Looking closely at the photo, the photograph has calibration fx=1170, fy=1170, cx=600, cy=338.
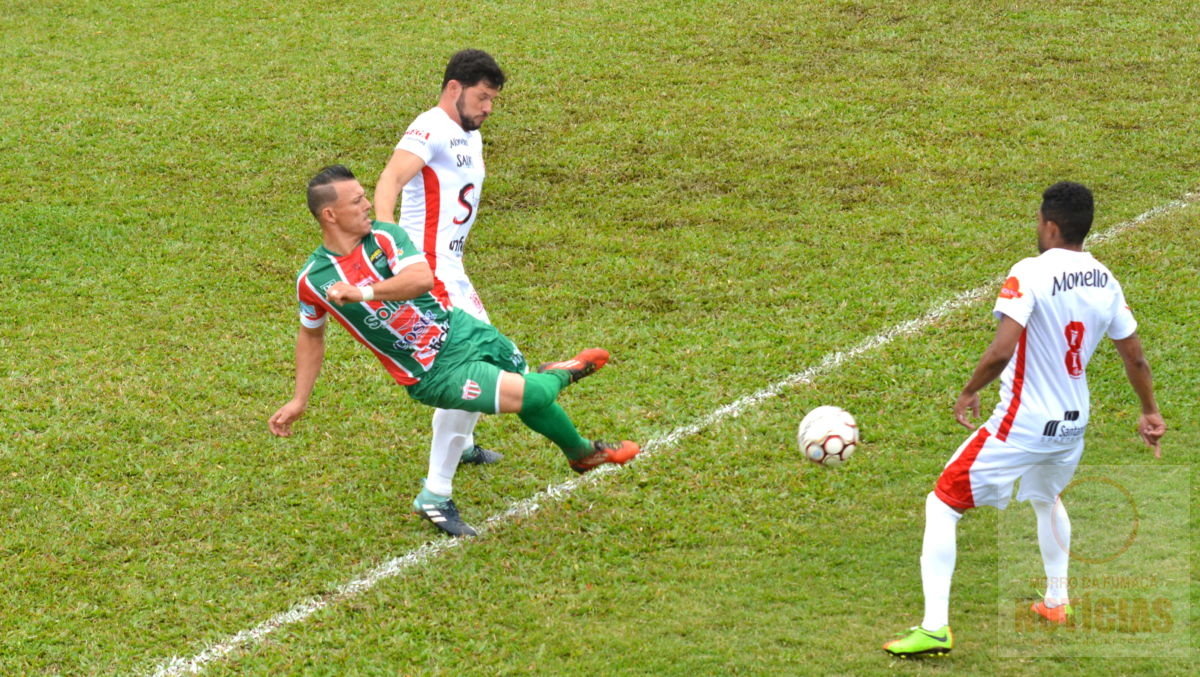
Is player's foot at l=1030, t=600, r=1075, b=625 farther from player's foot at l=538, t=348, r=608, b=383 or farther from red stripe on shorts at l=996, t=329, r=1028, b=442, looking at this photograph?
→ player's foot at l=538, t=348, r=608, b=383

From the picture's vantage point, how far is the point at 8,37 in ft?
55.8

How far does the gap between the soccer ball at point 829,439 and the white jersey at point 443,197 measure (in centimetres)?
199

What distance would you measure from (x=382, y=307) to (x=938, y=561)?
9.62 feet

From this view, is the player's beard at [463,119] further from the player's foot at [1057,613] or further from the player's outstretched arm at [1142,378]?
the player's foot at [1057,613]

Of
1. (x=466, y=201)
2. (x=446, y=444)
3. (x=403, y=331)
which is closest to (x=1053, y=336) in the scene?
(x=403, y=331)

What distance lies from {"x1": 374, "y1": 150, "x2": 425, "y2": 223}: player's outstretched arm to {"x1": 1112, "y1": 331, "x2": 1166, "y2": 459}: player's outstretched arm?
3.63 meters

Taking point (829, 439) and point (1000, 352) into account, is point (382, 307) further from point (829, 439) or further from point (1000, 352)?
point (1000, 352)

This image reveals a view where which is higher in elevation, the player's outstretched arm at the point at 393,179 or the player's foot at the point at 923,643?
the player's outstretched arm at the point at 393,179

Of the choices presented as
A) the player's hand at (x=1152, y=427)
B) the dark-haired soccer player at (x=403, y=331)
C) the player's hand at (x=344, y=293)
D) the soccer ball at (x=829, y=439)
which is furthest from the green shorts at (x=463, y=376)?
the player's hand at (x=1152, y=427)

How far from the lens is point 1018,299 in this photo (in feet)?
16.6

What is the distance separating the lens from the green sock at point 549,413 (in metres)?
6.16

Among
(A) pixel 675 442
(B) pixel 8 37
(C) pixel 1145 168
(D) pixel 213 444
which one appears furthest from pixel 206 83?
(C) pixel 1145 168

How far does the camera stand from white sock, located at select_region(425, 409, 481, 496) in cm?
653

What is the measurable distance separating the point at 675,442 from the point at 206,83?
1022cm
